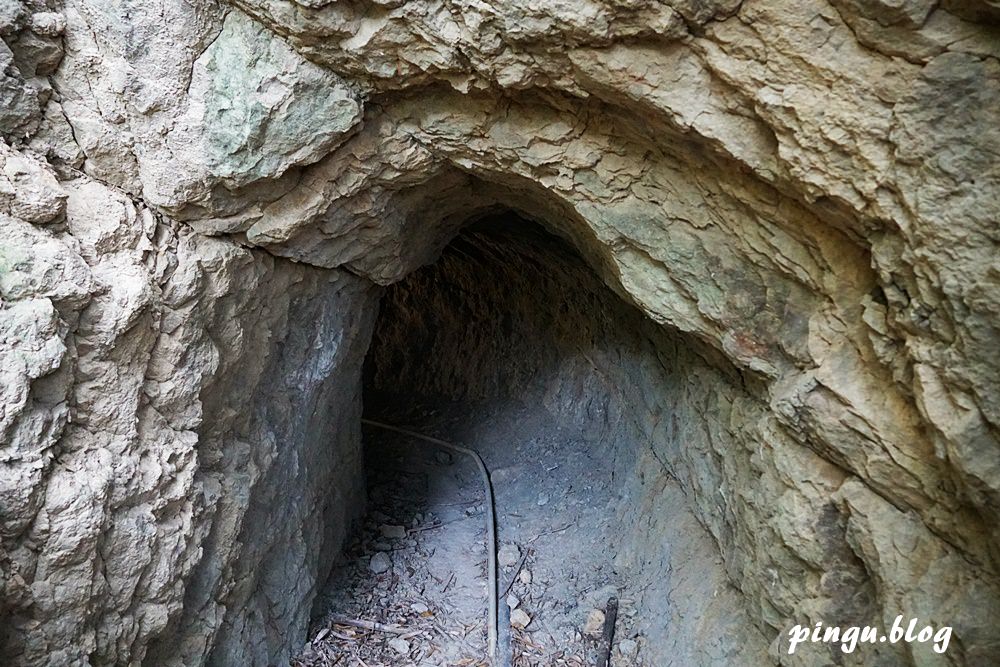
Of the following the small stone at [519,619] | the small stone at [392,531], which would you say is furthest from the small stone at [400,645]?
the small stone at [392,531]

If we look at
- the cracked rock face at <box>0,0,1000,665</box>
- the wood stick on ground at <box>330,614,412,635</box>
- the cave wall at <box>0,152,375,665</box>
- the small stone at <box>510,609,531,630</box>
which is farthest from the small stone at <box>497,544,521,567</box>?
the cracked rock face at <box>0,0,1000,665</box>

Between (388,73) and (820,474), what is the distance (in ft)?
8.25

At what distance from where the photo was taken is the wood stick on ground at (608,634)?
4160 millimetres

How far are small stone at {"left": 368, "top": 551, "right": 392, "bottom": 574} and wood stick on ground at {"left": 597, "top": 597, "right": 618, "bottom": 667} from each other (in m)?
1.68

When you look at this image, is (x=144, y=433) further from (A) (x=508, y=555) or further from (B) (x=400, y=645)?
(A) (x=508, y=555)

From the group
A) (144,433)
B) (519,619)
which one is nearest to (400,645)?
(519,619)

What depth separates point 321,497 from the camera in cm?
455

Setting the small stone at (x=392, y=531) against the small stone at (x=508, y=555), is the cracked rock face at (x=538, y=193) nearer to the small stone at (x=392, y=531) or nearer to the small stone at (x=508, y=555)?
the small stone at (x=392, y=531)

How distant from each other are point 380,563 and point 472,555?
0.70 m

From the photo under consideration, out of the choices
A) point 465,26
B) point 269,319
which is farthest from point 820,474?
point 269,319

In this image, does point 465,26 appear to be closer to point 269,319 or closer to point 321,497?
point 269,319

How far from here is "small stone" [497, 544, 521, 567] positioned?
5179mm

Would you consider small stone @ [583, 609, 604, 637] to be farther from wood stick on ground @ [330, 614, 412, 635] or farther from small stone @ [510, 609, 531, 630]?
wood stick on ground @ [330, 614, 412, 635]

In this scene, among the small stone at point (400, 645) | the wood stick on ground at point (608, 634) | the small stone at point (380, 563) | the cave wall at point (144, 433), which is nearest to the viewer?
the cave wall at point (144, 433)
